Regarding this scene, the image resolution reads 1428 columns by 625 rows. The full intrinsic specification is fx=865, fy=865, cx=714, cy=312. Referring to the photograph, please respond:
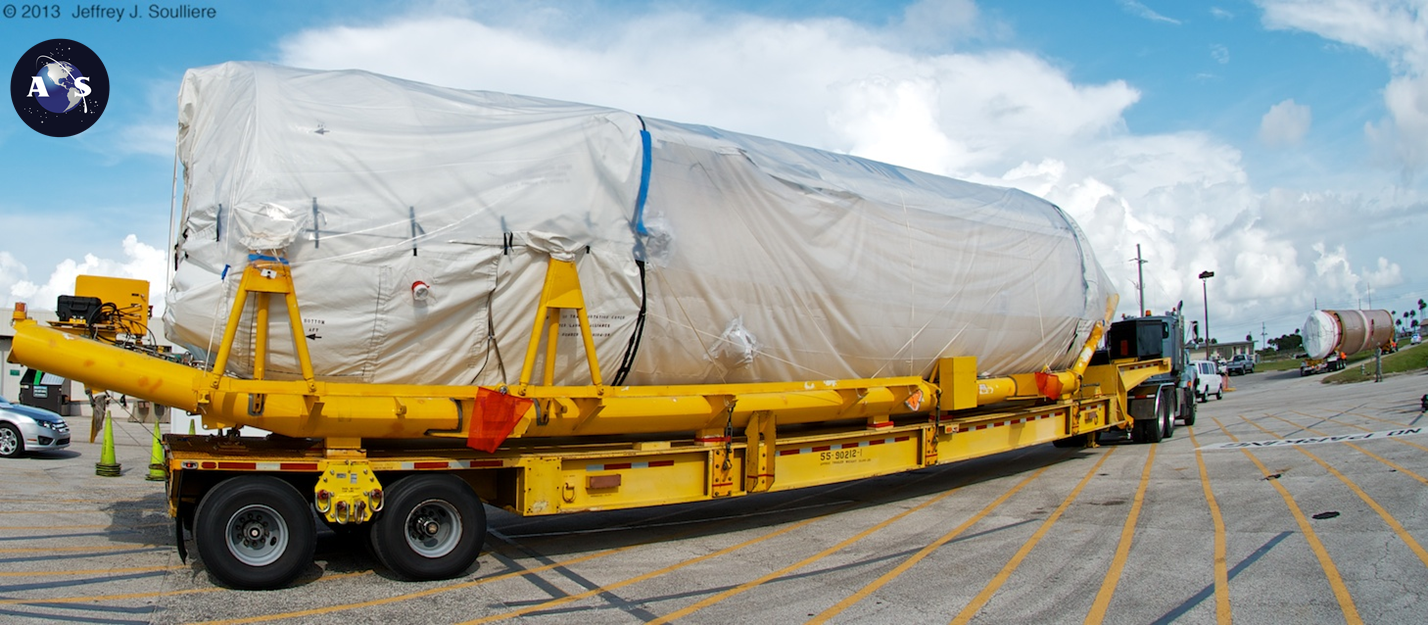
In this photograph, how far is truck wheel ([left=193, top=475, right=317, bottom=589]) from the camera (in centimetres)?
628

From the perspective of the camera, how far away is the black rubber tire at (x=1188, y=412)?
19.4m

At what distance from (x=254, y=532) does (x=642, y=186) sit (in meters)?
4.15

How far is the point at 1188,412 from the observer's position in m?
19.7

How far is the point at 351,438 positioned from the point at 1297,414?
74.3ft

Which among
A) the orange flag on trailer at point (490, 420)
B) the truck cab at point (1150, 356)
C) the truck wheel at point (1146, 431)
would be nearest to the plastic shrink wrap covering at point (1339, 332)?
the truck cab at point (1150, 356)

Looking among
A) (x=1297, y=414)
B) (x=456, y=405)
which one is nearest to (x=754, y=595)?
(x=456, y=405)

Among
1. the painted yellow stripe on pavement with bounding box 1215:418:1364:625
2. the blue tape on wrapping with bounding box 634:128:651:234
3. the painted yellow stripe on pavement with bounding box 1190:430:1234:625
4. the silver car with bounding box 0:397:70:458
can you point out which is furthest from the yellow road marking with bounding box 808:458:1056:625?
the silver car with bounding box 0:397:70:458

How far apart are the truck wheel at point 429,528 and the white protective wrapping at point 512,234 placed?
2.88 ft

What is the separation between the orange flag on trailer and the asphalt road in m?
1.14

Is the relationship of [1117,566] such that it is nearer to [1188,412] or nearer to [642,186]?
[642,186]

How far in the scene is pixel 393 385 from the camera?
682 cm

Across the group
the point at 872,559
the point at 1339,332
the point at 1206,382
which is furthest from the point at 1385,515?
the point at 1339,332

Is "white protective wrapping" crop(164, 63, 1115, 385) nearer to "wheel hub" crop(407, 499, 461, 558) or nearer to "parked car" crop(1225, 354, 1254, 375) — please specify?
"wheel hub" crop(407, 499, 461, 558)

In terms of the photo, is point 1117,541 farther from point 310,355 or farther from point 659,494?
point 310,355
